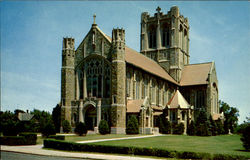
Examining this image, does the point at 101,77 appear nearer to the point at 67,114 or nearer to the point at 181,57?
the point at 67,114

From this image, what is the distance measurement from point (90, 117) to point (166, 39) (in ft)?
105

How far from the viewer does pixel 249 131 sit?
25.7 m

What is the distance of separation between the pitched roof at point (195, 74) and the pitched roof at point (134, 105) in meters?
23.7

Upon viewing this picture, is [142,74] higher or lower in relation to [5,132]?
higher

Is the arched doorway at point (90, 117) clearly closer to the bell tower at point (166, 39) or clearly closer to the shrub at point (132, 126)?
the shrub at point (132, 126)

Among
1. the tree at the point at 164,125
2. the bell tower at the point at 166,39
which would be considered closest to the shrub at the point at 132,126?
the tree at the point at 164,125

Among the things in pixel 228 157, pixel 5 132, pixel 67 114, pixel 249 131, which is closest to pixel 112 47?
pixel 67 114

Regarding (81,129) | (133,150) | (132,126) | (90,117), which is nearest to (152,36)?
(90,117)

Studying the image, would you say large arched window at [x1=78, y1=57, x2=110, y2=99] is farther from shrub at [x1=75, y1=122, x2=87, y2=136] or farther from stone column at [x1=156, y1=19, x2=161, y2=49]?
stone column at [x1=156, y1=19, x2=161, y2=49]

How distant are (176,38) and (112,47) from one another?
90.4ft

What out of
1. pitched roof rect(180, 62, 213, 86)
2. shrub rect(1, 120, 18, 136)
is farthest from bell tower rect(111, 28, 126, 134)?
pitched roof rect(180, 62, 213, 86)

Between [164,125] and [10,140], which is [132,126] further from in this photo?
[10,140]

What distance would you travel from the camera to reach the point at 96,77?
1908 inches


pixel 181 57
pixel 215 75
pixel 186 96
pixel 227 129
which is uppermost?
pixel 181 57
